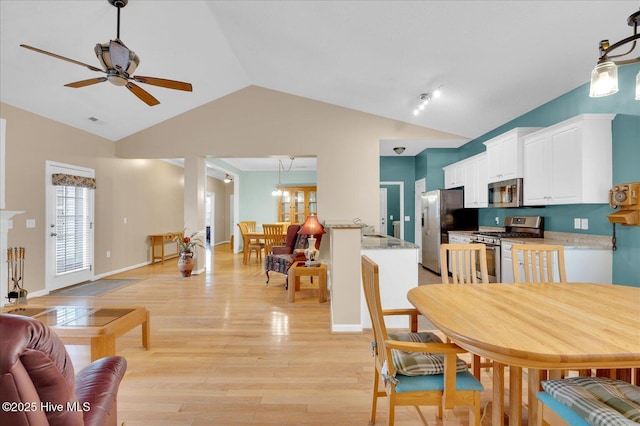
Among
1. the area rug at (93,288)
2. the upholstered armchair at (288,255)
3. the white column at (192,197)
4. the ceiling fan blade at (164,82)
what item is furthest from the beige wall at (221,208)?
the ceiling fan blade at (164,82)

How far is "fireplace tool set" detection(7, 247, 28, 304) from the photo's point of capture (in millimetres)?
3495

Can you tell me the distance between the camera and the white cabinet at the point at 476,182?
4699 mm

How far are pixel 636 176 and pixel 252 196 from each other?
27.6 feet

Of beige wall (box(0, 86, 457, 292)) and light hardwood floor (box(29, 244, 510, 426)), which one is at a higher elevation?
beige wall (box(0, 86, 457, 292))

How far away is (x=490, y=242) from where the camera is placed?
148 inches

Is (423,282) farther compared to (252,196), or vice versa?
(252,196)

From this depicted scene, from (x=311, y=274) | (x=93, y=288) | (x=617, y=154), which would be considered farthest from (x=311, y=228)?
(x=93, y=288)

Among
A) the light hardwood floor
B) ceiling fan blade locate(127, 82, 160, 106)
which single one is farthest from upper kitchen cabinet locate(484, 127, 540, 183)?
ceiling fan blade locate(127, 82, 160, 106)

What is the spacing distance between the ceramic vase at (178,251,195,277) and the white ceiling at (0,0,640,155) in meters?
2.62

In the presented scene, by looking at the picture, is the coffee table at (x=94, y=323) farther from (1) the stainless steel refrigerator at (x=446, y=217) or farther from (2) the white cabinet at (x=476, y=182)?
(2) the white cabinet at (x=476, y=182)

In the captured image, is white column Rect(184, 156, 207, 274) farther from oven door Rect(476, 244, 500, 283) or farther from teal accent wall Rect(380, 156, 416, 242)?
oven door Rect(476, 244, 500, 283)

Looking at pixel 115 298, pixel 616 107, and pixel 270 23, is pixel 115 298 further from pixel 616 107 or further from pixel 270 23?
pixel 616 107

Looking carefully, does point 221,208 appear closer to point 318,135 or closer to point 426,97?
point 318,135

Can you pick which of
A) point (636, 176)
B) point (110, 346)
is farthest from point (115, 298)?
point (636, 176)
